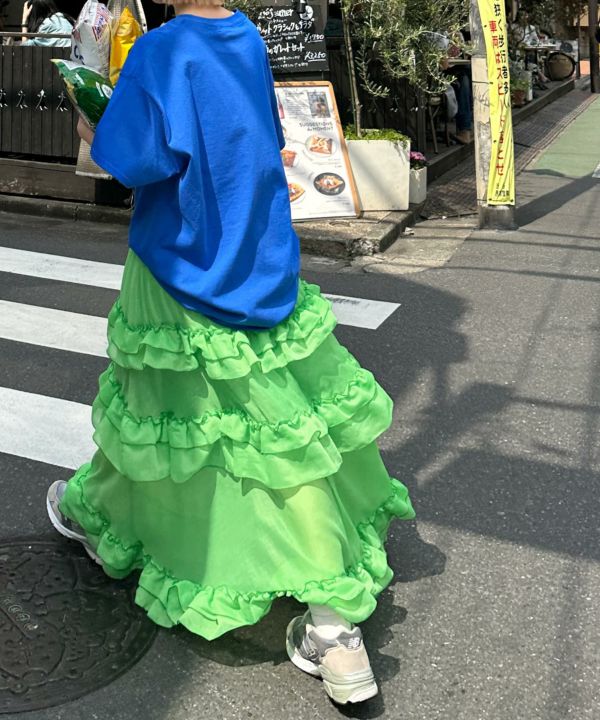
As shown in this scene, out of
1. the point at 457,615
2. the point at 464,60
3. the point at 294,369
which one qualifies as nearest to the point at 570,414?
the point at 457,615

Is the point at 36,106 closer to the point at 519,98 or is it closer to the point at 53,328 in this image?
the point at 53,328

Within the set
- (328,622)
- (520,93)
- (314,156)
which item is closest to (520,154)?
(520,93)

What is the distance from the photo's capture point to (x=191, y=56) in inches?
89.6

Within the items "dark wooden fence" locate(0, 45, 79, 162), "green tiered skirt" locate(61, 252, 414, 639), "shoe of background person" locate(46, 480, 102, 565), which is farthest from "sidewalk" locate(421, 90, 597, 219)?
"green tiered skirt" locate(61, 252, 414, 639)

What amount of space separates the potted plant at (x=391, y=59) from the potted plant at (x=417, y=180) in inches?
11.5

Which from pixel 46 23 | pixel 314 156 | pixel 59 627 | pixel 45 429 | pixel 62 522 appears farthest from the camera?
pixel 46 23

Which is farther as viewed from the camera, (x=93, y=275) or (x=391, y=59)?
(x=391, y=59)

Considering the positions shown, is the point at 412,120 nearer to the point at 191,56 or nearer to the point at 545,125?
the point at 545,125

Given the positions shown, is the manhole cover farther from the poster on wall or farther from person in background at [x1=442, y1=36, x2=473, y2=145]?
person in background at [x1=442, y1=36, x2=473, y2=145]

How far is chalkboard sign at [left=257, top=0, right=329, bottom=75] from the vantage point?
858cm

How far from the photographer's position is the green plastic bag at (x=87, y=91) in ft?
7.81

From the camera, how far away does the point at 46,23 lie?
952 cm

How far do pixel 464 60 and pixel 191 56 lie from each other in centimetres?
1097

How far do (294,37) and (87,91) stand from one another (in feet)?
21.9
